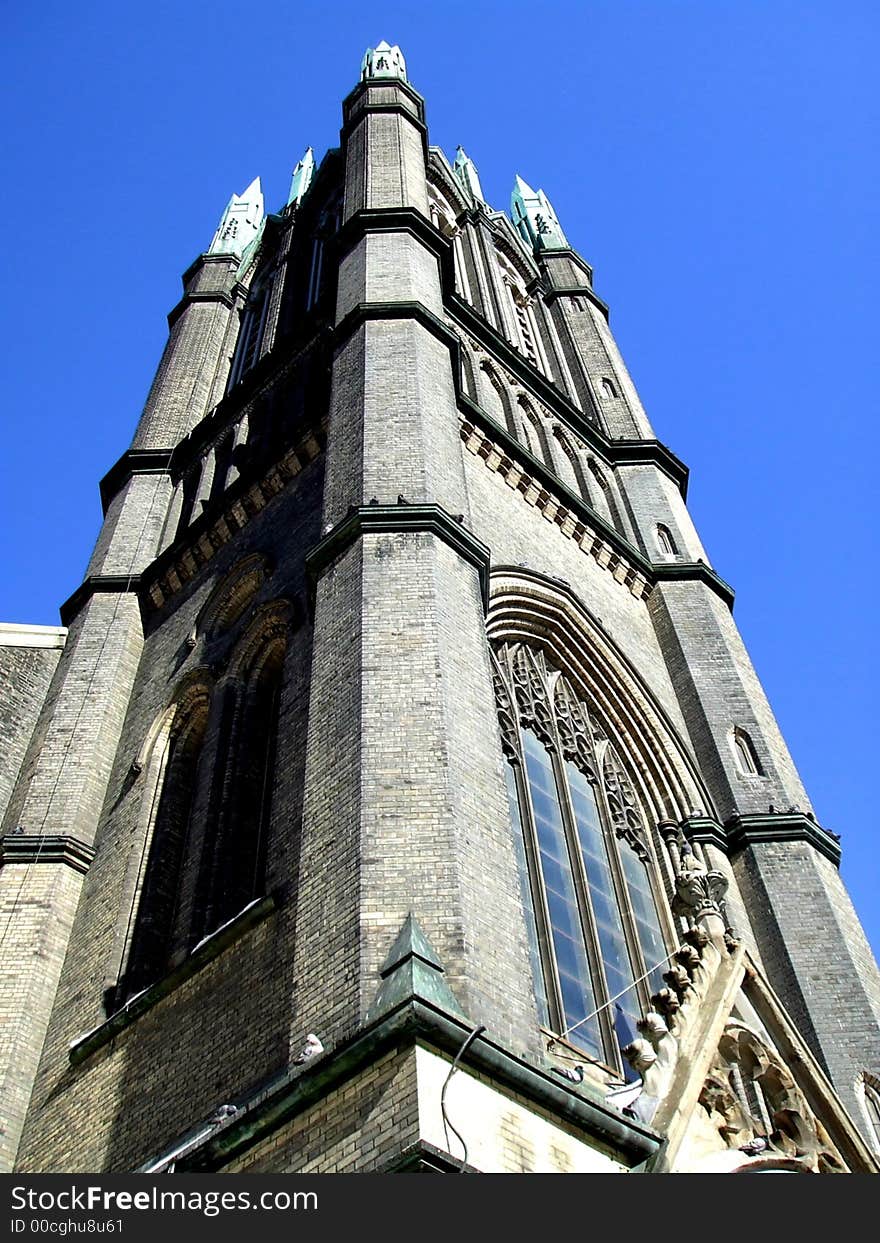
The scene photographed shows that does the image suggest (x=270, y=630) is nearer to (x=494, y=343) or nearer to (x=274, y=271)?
(x=494, y=343)

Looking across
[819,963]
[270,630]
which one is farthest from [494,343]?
[819,963]

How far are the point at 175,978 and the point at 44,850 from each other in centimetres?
317

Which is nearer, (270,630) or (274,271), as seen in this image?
(270,630)

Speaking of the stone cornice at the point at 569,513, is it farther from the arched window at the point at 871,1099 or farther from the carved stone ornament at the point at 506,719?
the arched window at the point at 871,1099

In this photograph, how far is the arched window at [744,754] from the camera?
1403 cm

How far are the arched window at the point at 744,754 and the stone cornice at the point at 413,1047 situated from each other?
7304mm

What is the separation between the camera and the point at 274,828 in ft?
32.7

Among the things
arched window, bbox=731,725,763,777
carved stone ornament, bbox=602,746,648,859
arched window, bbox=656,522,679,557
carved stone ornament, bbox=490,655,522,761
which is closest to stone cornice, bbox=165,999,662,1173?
carved stone ornament, bbox=490,655,522,761

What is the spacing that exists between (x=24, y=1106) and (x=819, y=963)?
6.74 metres

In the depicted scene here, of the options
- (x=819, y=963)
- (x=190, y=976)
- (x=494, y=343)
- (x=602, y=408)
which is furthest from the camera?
(x=602, y=408)

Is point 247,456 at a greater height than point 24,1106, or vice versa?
point 247,456

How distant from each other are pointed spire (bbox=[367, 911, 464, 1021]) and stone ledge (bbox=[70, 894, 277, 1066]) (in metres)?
2.10

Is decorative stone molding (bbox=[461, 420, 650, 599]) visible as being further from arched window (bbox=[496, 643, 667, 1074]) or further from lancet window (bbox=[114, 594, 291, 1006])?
lancet window (bbox=[114, 594, 291, 1006])

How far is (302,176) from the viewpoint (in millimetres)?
31406
